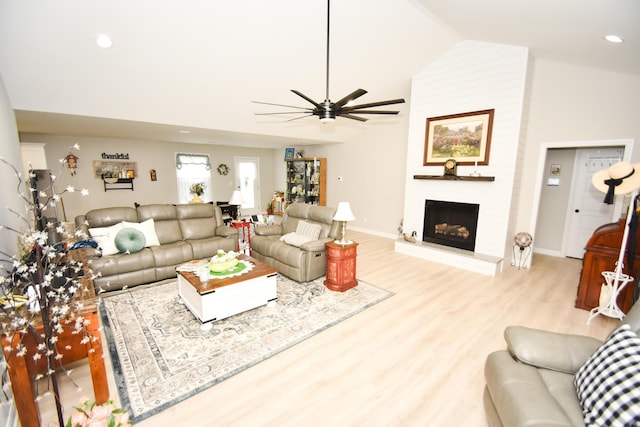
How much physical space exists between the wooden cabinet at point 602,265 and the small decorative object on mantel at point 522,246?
1.24 metres

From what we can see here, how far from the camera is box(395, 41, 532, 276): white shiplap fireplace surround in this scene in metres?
4.31

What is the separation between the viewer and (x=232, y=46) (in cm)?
352

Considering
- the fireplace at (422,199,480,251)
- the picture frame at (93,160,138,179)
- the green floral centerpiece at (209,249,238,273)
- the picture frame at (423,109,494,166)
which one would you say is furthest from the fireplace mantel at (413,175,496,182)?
the picture frame at (93,160,138,179)

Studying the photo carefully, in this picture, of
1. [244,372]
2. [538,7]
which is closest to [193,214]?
[244,372]

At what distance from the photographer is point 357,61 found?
436cm

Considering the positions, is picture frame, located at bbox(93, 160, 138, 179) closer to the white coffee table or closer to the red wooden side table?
the white coffee table

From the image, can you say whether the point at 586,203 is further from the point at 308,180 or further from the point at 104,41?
the point at 104,41

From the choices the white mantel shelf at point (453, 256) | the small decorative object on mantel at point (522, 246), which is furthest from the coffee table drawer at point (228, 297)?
the small decorative object on mantel at point (522, 246)

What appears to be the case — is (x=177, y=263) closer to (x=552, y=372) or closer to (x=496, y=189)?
(x=552, y=372)

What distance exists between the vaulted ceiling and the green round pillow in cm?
175

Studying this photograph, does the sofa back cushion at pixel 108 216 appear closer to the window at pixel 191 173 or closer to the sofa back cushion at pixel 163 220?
the sofa back cushion at pixel 163 220

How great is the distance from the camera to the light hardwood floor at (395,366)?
6.42 feet

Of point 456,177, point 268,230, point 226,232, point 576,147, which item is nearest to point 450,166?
point 456,177

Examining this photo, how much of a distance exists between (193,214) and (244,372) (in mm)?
3190
